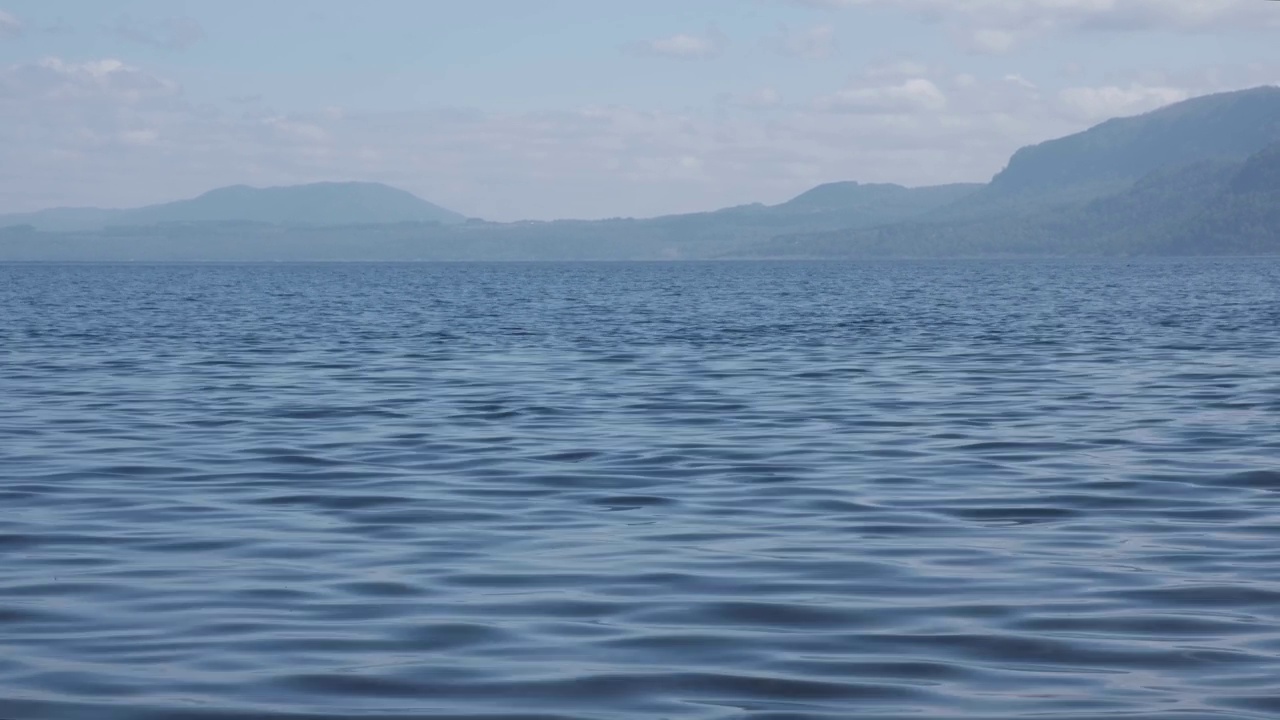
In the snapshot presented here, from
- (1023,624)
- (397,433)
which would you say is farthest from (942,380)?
(1023,624)

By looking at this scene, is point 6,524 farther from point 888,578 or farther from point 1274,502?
point 1274,502

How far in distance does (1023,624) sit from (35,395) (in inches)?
776

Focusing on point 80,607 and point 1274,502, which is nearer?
point 80,607

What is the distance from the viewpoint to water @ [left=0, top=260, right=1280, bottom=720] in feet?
28.1

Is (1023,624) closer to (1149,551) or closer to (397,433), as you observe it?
(1149,551)

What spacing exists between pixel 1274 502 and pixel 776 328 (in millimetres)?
33448

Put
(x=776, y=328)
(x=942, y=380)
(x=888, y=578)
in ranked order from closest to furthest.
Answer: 1. (x=888, y=578)
2. (x=942, y=380)
3. (x=776, y=328)

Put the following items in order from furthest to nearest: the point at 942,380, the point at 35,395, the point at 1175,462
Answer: the point at 942,380
the point at 35,395
the point at 1175,462

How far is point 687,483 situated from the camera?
15.6m

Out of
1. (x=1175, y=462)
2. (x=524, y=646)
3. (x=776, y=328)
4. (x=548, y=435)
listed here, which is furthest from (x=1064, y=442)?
(x=776, y=328)

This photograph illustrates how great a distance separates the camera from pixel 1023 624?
9711 mm

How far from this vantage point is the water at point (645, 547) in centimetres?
856

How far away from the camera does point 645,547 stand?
1221 centimetres

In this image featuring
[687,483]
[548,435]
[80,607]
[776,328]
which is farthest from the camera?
[776,328]
